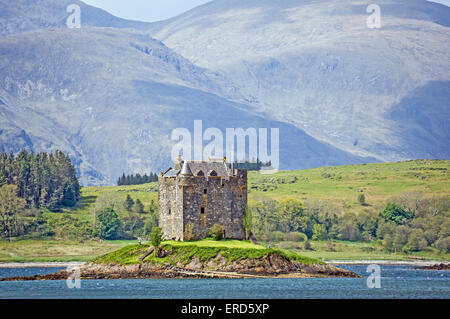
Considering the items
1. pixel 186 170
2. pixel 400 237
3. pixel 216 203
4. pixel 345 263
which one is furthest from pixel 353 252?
pixel 186 170

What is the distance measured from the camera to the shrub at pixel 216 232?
400 ft

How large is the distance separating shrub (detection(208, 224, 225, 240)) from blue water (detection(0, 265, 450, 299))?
39.8ft

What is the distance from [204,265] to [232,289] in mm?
17352

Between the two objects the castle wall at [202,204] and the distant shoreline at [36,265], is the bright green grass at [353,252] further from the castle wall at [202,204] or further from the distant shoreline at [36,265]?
the castle wall at [202,204]

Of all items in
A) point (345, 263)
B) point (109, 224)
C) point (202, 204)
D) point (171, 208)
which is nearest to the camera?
point (202, 204)

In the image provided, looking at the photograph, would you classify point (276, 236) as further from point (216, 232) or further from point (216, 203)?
point (216, 232)

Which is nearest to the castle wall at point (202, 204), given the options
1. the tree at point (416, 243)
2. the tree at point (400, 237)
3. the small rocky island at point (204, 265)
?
the small rocky island at point (204, 265)

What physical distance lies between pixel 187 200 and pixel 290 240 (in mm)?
75917

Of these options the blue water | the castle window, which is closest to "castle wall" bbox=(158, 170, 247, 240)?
the castle window

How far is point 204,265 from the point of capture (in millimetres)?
114688

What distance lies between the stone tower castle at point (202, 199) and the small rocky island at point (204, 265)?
5137 millimetres

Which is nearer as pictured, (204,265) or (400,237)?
(204,265)
